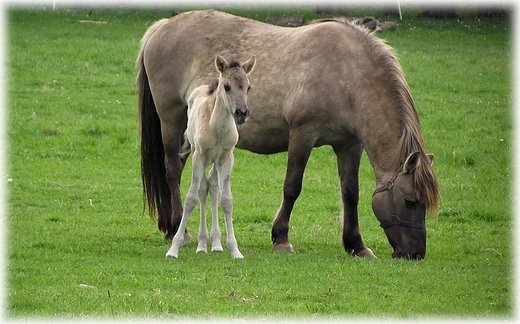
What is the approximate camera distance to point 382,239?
35.9ft

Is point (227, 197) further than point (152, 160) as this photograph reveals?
No

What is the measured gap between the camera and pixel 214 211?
9.25m

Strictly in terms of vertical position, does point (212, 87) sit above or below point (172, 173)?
above

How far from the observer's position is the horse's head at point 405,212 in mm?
8773

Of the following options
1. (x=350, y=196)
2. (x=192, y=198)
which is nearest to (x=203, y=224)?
(x=192, y=198)

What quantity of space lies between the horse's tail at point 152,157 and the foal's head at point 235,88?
262cm

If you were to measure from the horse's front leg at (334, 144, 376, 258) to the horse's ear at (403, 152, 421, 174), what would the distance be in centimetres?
117

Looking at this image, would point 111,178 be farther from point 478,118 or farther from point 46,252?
point 478,118

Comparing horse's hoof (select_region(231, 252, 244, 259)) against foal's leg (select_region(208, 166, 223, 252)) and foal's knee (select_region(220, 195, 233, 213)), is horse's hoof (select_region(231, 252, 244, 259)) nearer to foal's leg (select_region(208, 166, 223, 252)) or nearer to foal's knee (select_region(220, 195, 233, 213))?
foal's leg (select_region(208, 166, 223, 252))

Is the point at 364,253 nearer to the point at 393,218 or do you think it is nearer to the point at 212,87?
the point at 393,218

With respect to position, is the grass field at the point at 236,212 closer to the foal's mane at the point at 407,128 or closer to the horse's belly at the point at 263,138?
the foal's mane at the point at 407,128

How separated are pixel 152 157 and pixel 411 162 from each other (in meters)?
3.70

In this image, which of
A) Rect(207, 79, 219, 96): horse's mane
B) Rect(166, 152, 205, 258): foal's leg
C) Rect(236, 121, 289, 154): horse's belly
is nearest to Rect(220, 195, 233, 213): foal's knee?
Rect(166, 152, 205, 258): foal's leg

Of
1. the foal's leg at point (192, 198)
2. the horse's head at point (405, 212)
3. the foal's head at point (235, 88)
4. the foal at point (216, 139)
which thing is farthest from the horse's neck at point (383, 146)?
the foal's leg at point (192, 198)
